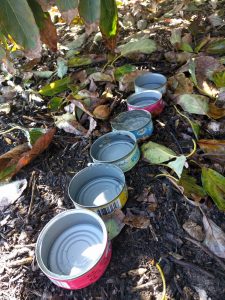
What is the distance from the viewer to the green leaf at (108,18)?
140 centimetres

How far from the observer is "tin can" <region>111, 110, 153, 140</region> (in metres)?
1.41

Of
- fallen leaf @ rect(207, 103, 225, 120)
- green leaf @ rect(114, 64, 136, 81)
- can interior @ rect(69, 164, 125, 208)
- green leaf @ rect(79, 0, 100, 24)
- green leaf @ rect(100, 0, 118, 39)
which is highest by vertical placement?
green leaf @ rect(79, 0, 100, 24)

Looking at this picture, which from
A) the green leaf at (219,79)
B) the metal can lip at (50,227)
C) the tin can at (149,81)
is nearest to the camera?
the metal can lip at (50,227)

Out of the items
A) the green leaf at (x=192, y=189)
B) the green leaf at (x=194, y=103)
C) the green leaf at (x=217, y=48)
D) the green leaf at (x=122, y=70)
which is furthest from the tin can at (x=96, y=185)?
the green leaf at (x=217, y=48)

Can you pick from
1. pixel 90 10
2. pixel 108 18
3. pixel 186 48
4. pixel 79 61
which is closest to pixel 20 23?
pixel 90 10

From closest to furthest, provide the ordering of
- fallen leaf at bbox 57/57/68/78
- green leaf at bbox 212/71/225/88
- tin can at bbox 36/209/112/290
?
tin can at bbox 36/209/112/290 < green leaf at bbox 212/71/225/88 < fallen leaf at bbox 57/57/68/78

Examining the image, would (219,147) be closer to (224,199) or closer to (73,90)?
(224,199)

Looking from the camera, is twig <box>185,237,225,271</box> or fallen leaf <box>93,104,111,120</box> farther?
fallen leaf <box>93,104,111,120</box>

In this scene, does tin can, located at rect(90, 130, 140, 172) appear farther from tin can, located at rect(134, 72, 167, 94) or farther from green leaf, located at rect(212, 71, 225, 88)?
green leaf, located at rect(212, 71, 225, 88)

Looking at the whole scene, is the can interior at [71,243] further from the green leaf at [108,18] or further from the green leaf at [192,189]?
the green leaf at [108,18]

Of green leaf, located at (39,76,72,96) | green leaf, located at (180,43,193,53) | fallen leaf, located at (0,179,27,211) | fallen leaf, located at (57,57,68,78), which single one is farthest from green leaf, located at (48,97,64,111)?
green leaf, located at (180,43,193,53)

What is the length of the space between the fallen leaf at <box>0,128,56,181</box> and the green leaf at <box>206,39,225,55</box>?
0.89 meters

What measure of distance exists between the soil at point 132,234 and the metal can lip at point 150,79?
0.35 feet

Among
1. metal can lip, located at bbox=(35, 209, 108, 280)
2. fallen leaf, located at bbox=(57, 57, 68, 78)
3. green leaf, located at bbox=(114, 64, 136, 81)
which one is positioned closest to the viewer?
metal can lip, located at bbox=(35, 209, 108, 280)
